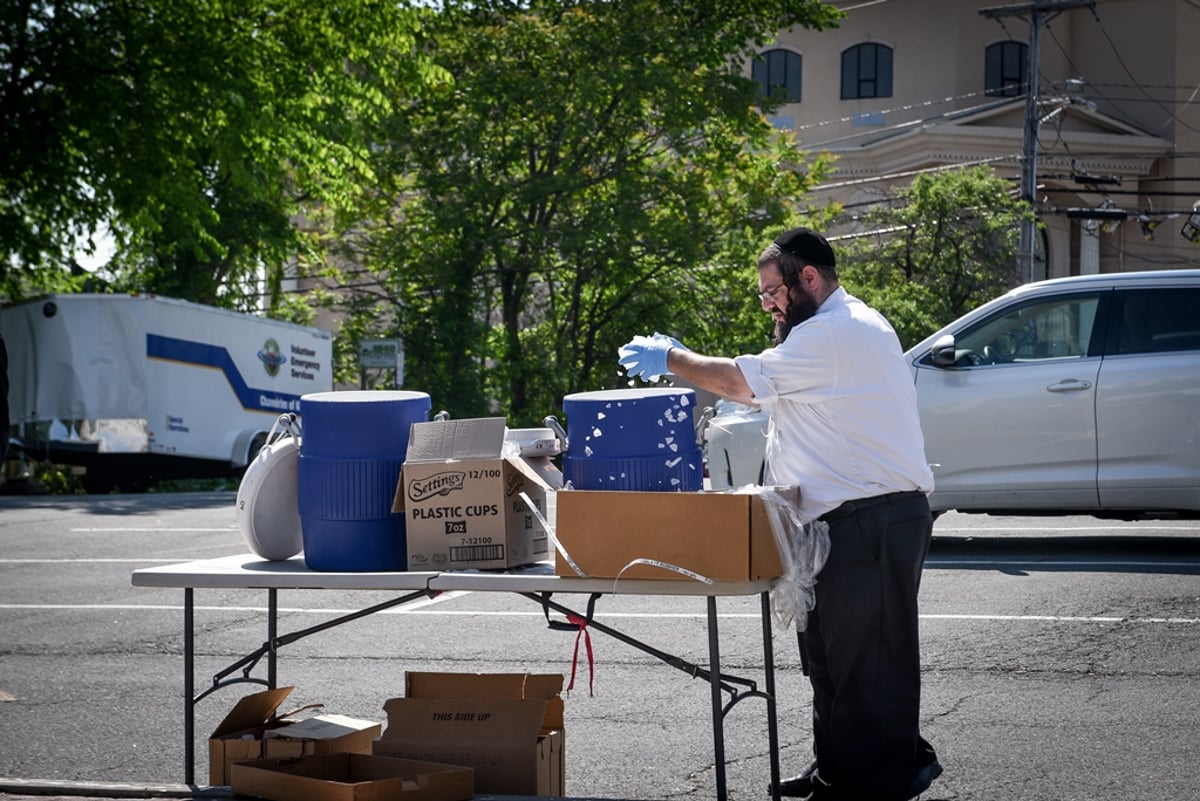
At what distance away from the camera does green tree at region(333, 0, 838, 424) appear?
3169 cm

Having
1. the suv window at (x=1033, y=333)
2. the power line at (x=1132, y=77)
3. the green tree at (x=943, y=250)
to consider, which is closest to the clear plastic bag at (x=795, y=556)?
the suv window at (x=1033, y=333)

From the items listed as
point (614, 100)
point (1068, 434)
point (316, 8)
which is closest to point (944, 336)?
point (1068, 434)

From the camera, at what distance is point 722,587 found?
4.57m

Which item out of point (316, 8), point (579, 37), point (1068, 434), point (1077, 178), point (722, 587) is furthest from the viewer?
point (1077, 178)

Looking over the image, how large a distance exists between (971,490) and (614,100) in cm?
2196

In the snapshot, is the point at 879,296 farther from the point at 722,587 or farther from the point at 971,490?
the point at 722,587

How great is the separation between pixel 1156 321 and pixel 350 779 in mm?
7813

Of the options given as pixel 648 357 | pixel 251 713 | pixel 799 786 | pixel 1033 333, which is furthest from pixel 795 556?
pixel 1033 333

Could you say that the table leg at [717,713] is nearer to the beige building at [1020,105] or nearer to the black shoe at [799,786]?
the black shoe at [799,786]

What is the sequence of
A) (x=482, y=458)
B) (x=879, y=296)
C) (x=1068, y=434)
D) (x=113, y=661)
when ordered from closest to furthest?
1. (x=482, y=458)
2. (x=113, y=661)
3. (x=1068, y=434)
4. (x=879, y=296)

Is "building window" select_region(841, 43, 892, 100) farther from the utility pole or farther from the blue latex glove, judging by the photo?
the blue latex glove

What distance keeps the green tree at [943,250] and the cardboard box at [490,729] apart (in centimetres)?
2897

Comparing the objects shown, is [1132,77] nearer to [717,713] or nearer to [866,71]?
[866,71]

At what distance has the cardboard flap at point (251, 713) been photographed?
536 centimetres
